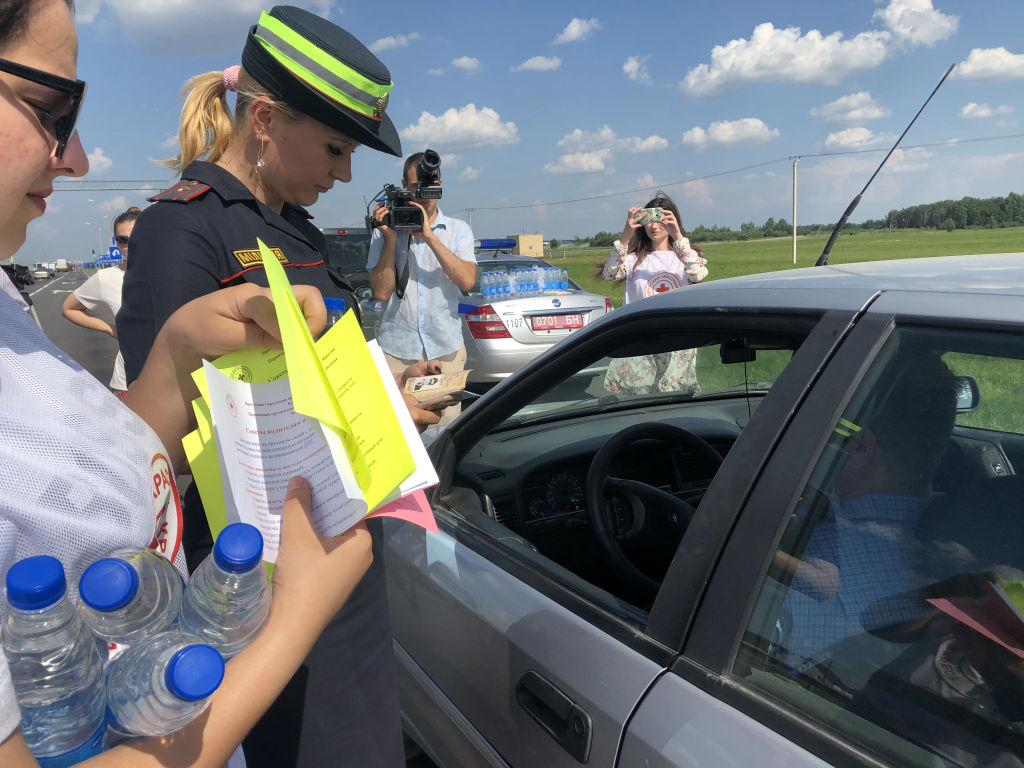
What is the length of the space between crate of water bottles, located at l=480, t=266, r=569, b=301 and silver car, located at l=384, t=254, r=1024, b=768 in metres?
5.91

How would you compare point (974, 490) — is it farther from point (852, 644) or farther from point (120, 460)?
point (120, 460)

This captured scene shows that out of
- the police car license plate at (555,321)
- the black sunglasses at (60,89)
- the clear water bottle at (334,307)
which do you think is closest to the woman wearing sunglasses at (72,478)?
the black sunglasses at (60,89)

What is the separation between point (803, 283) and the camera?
1.37 metres

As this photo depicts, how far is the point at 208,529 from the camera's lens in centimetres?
134

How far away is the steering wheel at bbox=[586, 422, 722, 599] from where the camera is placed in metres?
1.89

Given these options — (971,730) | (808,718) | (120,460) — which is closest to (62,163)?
(120,460)

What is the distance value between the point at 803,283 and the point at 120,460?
1180 mm

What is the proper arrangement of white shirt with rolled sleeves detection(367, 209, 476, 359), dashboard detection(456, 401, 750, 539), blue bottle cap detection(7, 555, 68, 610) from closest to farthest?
blue bottle cap detection(7, 555, 68, 610) < dashboard detection(456, 401, 750, 539) < white shirt with rolled sleeves detection(367, 209, 476, 359)

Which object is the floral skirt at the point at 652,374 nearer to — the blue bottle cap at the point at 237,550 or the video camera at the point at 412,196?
the blue bottle cap at the point at 237,550

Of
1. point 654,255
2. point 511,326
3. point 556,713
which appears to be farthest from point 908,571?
point 511,326

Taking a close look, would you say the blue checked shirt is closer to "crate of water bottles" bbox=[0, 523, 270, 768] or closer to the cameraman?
"crate of water bottles" bbox=[0, 523, 270, 768]

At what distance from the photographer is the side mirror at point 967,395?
1.14 metres

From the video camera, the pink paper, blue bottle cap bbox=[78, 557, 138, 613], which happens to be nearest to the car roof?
the pink paper

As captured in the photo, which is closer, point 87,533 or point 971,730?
point 87,533
